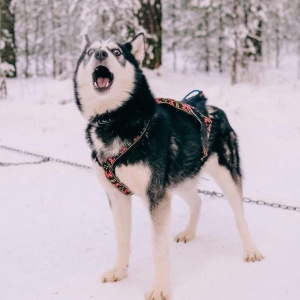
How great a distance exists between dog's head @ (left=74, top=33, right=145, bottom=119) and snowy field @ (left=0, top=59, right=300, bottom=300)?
120 cm

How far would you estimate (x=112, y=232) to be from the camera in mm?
3748

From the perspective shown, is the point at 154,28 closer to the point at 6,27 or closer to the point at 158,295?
the point at 6,27

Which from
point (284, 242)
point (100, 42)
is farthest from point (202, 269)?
point (100, 42)

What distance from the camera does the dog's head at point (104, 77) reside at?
8.53ft

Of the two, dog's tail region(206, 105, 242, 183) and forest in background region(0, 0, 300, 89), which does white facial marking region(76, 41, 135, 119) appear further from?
forest in background region(0, 0, 300, 89)

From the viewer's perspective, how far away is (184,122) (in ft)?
9.86

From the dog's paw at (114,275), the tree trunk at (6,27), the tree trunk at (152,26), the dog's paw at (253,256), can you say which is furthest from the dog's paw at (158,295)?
the tree trunk at (6,27)

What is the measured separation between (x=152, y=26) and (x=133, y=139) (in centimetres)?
862

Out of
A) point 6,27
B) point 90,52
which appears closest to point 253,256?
point 90,52

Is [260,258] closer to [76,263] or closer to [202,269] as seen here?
[202,269]

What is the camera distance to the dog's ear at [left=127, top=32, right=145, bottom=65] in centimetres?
289

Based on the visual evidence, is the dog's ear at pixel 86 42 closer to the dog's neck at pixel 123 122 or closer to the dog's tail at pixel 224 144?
the dog's neck at pixel 123 122

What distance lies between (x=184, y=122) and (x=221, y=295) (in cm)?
118

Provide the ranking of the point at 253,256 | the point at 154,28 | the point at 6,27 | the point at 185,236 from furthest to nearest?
1. the point at 6,27
2. the point at 154,28
3. the point at 185,236
4. the point at 253,256
